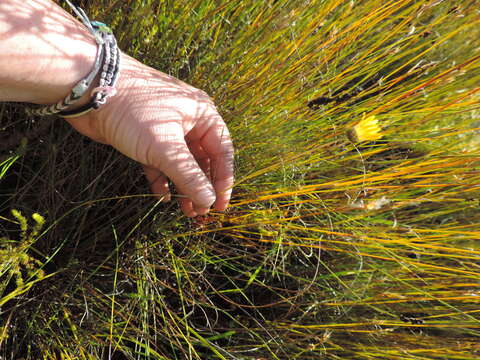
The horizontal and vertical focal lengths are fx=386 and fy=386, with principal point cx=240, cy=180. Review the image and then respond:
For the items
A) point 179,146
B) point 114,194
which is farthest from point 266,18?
point 114,194

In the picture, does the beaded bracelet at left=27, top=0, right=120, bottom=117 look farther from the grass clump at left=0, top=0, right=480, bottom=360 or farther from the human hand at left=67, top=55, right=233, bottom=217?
the grass clump at left=0, top=0, right=480, bottom=360

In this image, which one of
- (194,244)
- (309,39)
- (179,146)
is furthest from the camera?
(194,244)

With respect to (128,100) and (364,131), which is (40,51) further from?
(364,131)

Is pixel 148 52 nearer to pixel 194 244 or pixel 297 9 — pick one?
pixel 297 9

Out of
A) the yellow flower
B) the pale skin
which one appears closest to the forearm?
the pale skin

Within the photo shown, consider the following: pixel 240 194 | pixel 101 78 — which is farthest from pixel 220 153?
pixel 101 78

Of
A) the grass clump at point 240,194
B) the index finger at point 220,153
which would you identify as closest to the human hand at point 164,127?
the index finger at point 220,153

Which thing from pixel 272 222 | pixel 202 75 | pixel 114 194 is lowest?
pixel 114 194

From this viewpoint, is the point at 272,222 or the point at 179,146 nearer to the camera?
the point at 179,146
